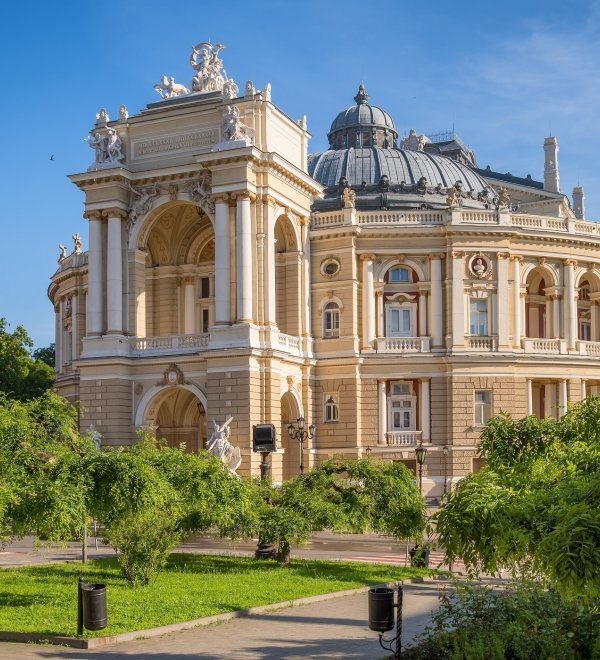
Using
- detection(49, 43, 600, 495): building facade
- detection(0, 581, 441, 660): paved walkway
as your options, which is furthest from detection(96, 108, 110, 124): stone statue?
detection(0, 581, 441, 660): paved walkway

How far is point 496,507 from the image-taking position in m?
14.2

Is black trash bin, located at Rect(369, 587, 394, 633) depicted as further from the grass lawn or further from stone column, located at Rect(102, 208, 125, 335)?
stone column, located at Rect(102, 208, 125, 335)

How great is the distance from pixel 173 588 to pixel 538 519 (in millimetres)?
13347

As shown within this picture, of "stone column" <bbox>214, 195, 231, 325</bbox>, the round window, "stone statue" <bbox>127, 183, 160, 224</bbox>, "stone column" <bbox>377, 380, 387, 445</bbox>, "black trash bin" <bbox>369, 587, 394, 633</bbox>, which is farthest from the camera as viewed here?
the round window

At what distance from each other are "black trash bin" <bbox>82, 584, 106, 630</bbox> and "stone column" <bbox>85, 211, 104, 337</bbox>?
31301 millimetres

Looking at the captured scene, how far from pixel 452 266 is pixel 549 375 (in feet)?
24.9

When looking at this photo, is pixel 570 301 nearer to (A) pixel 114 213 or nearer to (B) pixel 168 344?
(B) pixel 168 344

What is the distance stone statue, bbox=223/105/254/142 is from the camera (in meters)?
47.0

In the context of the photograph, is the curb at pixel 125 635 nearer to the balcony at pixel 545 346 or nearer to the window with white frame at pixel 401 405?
the window with white frame at pixel 401 405

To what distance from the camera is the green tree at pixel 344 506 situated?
2864 cm

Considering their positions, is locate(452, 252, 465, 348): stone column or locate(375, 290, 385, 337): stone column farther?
locate(375, 290, 385, 337): stone column

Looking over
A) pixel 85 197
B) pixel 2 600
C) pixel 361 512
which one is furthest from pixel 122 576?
pixel 85 197

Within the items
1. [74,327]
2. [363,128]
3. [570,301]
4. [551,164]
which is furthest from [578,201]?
[74,327]

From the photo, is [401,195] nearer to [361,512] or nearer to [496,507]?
[361,512]
